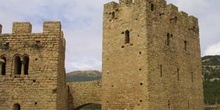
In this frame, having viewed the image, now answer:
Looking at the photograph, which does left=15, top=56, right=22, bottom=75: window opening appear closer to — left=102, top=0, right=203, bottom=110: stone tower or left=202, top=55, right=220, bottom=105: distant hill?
left=102, top=0, right=203, bottom=110: stone tower

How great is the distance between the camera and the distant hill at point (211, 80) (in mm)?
48409

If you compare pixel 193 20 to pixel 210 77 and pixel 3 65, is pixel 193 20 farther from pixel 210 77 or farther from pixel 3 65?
pixel 210 77

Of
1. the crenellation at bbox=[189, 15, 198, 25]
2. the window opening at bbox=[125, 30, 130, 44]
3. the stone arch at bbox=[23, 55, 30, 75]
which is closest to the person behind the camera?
the stone arch at bbox=[23, 55, 30, 75]

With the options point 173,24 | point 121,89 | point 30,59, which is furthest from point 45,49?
point 173,24

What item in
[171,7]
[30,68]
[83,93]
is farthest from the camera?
[83,93]

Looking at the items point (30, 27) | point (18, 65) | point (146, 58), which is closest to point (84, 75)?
point (146, 58)

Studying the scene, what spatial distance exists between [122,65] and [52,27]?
4.73 meters

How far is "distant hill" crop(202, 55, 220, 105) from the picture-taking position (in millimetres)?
48409

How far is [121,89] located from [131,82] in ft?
2.57

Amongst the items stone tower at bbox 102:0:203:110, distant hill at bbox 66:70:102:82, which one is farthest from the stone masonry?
distant hill at bbox 66:70:102:82

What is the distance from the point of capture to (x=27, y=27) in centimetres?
1570

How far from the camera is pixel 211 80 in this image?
6072cm

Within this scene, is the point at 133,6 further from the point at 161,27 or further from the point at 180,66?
the point at 180,66

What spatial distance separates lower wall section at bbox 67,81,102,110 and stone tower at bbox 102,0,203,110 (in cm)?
117
